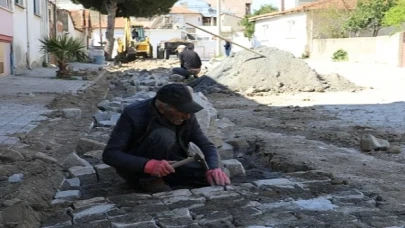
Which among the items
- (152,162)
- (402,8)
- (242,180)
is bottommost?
(242,180)

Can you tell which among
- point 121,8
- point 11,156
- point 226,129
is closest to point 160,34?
point 121,8

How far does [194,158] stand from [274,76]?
1177 centimetres

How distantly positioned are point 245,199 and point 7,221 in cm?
167

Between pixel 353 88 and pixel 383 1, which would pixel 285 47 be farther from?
pixel 353 88

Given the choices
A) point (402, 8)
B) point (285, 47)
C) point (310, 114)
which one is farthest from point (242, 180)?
point (285, 47)

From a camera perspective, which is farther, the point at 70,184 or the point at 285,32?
the point at 285,32

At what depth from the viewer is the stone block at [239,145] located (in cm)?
683

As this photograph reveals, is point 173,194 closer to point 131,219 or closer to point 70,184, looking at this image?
point 131,219

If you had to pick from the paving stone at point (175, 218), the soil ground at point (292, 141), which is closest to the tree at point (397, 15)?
the soil ground at point (292, 141)

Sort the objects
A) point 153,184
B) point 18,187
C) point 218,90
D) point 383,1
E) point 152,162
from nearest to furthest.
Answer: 1. point 152,162
2. point 153,184
3. point 18,187
4. point 218,90
5. point 383,1

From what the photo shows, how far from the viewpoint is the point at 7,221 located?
3.73 meters

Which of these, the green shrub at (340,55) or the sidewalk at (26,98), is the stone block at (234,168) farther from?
the green shrub at (340,55)

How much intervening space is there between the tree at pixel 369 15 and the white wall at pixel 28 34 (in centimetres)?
1975

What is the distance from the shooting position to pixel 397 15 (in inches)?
1244
